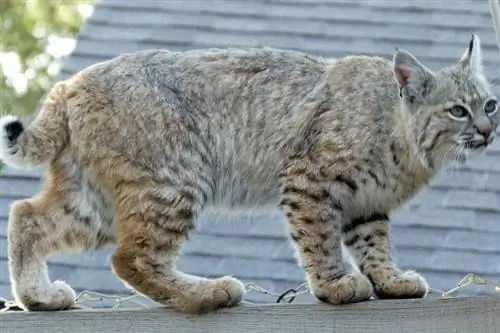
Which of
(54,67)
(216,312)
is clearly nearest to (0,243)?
(216,312)

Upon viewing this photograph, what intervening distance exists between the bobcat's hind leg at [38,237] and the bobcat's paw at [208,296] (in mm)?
369

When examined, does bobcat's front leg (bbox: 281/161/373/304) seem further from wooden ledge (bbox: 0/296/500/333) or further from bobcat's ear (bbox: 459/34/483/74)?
bobcat's ear (bbox: 459/34/483/74)

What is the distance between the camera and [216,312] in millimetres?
3477

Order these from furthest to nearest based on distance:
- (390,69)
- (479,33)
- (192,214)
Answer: (479,33) < (390,69) < (192,214)

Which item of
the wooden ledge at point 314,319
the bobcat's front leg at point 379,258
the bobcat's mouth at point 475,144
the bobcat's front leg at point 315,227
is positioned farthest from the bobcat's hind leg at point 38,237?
the bobcat's mouth at point 475,144

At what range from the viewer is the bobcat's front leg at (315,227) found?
3.71 metres

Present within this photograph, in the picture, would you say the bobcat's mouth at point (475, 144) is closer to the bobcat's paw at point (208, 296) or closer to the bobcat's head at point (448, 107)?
the bobcat's head at point (448, 107)

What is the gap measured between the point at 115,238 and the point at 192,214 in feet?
0.85

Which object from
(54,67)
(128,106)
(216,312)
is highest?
(54,67)

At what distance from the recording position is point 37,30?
14.5 metres

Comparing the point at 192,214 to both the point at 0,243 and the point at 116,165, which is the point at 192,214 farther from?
the point at 0,243

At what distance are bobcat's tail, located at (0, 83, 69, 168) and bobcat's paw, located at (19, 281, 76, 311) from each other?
15.2 inches

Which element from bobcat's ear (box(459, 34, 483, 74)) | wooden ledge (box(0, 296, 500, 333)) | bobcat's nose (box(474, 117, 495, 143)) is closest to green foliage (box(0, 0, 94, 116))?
bobcat's ear (box(459, 34, 483, 74))

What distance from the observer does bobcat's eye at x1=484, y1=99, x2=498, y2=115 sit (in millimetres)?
3816
